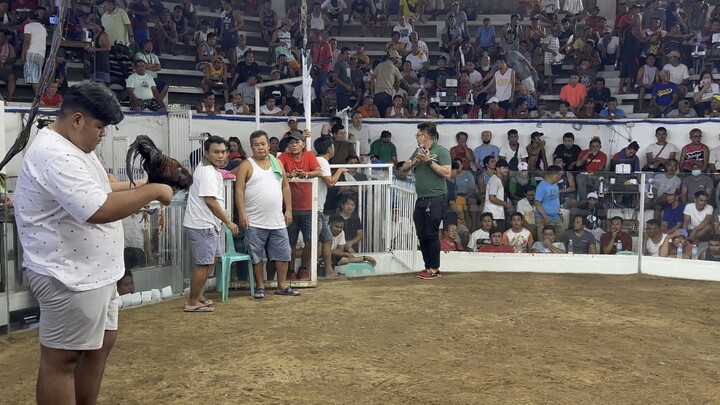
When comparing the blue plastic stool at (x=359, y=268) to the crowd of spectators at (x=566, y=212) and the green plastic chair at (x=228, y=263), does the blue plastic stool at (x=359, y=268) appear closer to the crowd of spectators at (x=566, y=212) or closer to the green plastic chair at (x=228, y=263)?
the crowd of spectators at (x=566, y=212)

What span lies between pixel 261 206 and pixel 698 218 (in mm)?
5367

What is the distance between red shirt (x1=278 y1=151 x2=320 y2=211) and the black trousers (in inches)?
53.8

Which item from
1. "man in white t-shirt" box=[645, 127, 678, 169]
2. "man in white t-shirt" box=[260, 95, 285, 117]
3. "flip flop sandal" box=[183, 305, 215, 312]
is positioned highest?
"man in white t-shirt" box=[260, 95, 285, 117]

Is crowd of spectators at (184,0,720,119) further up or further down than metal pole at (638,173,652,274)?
further up

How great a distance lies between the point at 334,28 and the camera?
1778cm

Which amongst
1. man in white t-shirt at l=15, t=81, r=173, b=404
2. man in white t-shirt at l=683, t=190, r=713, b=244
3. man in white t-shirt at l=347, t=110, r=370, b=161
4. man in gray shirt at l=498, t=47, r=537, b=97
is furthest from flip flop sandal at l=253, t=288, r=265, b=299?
man in gray shirt at l=498, t=47, r=537, b=97

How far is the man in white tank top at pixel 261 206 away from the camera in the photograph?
732 centimetres

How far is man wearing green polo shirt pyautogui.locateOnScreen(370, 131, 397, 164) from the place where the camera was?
43.0 ft

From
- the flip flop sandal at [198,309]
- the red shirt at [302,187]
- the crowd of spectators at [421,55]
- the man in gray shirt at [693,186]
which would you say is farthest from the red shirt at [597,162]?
the flip flop sandal at [198,309]

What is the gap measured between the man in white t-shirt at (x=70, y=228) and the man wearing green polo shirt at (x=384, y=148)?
32.7 feet

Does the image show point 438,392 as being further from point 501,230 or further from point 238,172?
point 501,230

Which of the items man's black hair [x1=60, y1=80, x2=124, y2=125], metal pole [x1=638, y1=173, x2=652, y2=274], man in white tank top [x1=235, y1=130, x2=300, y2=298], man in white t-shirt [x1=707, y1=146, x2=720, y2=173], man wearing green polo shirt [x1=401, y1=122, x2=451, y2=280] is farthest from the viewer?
man in white t-shirt [x1=707, y1=146, x2=720, y2=173]

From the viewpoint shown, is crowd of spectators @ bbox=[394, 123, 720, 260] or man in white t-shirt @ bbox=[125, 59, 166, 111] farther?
man in white t-shirt @ bbox=[125, 59, 166, 111]

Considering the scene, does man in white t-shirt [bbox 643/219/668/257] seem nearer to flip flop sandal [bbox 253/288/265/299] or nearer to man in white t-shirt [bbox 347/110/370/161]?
flip flop sandal [bbox 253/288/265/299]
